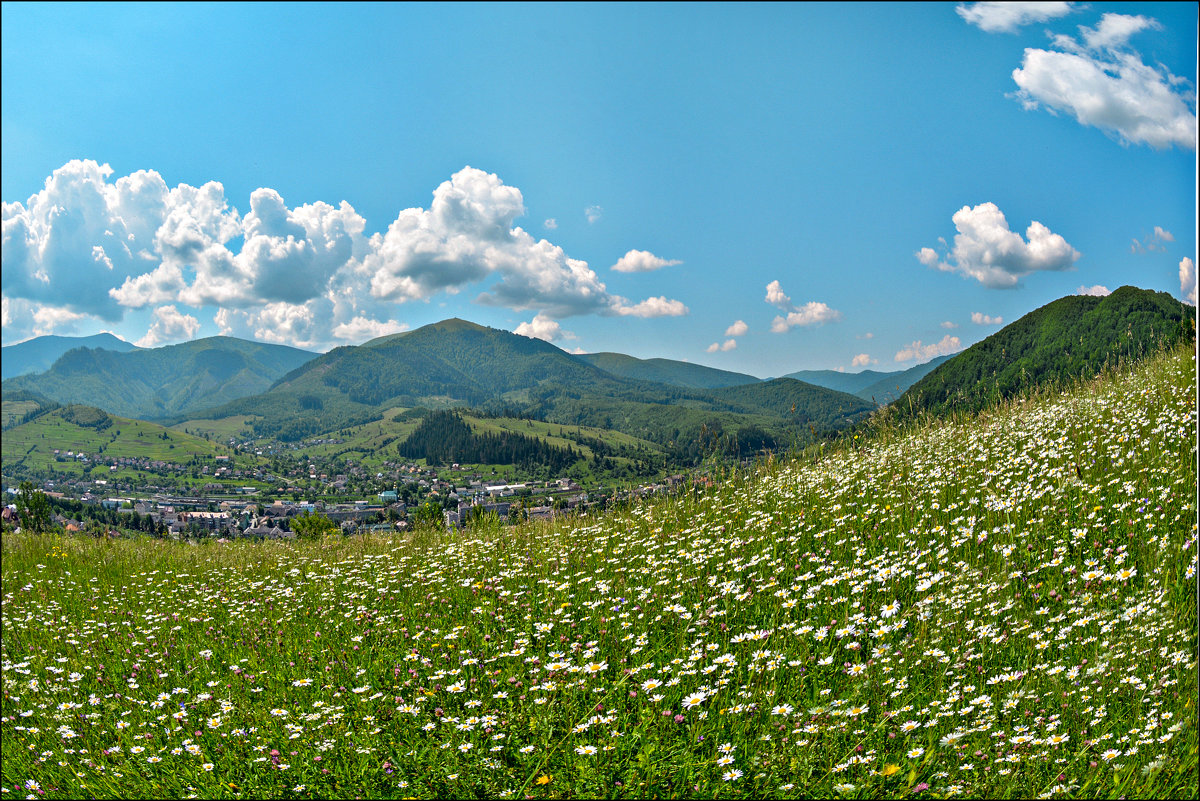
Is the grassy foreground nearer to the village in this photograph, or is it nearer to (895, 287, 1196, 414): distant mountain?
(895, 287, 1196, 414): distant mountain

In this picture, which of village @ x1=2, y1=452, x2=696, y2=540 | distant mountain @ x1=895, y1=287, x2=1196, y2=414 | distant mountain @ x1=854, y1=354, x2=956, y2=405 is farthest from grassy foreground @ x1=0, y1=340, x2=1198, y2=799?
village @ x1=2, y1=452, x2=696, y2=540

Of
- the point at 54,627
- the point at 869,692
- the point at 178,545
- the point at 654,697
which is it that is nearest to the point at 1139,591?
the point at 869,692

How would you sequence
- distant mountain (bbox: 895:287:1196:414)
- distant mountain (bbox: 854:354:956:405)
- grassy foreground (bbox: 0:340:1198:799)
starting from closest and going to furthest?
grassy foreground (bbox: 0:340:1198:799), distant mountain (bbox: 895:287:1196:414), distant mountain (bbox: 854:354:956:405)

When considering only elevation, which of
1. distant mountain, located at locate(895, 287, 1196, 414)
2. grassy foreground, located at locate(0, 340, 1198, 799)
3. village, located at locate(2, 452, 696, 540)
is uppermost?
distant mountain, located at locate(895, 287, 1196, 414)

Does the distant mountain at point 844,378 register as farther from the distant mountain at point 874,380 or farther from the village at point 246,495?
the village at point 246,495

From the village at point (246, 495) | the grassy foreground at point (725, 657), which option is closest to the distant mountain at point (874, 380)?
the grassy foreground at point (725, 657)

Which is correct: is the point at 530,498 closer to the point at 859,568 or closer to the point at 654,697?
the point at 859,568
